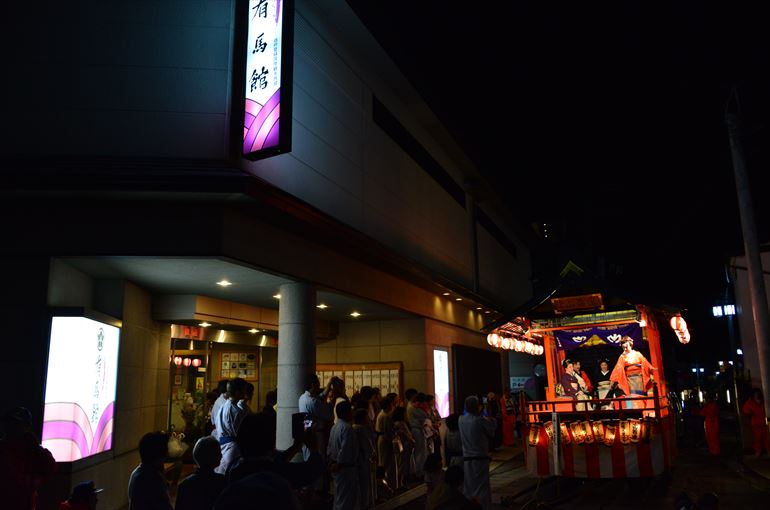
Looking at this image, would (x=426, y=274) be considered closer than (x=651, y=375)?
No

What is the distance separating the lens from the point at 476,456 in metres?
9.27

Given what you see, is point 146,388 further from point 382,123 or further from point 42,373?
point 382,123

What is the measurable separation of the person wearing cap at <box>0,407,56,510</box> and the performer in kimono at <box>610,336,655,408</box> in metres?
12.9

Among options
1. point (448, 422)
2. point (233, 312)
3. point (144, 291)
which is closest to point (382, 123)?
point (233, 312)

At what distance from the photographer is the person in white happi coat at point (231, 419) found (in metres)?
8.58

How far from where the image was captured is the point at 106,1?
9.41 m

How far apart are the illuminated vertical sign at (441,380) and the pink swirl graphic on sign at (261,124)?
11196 mm

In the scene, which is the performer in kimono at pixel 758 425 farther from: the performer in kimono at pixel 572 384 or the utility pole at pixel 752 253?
the performer in kimono at pixel 572 384

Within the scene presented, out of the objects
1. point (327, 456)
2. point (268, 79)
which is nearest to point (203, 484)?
point (327, 456)

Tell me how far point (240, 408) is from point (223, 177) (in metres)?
3.45

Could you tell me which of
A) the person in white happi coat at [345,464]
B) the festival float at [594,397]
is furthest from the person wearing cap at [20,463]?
the festival float at [594,397]

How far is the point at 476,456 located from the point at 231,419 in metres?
3.87

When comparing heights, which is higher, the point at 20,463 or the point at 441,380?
the point at 441,380

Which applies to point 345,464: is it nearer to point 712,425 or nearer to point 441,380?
point 441,380
